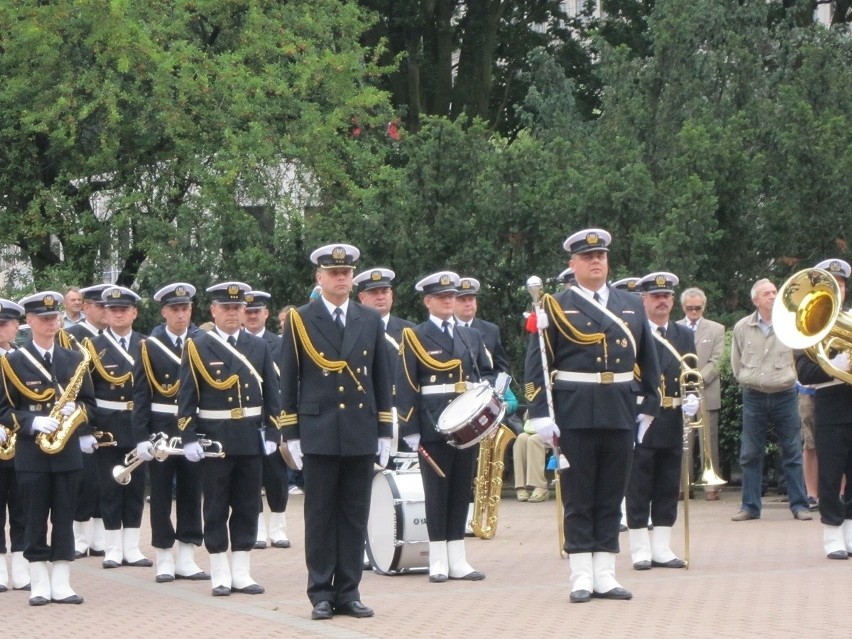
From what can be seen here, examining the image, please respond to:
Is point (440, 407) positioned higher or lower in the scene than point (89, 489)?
higher

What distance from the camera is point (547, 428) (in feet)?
34.1

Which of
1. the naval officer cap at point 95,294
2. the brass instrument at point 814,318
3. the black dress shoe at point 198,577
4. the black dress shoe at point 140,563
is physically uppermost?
the naval officer cap at point 95,294

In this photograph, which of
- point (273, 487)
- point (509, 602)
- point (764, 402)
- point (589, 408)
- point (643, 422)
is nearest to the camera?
point (589, 408)

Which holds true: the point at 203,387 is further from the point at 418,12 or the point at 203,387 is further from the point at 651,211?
the point at 418,12

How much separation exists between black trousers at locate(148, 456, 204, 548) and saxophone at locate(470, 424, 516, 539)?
2993 millimetres

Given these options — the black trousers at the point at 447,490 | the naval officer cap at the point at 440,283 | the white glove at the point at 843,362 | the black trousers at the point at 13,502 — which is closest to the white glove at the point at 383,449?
the black trousers at the point at 447,490

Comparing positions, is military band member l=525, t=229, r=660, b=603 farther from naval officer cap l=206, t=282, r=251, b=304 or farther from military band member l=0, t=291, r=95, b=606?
military band member l=0, t=291, r=95, b=606

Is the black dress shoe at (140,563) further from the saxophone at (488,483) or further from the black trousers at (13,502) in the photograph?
the saxophone at (488,483)

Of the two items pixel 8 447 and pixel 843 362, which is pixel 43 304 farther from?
pixel 843 362

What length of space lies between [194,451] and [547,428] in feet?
8.50

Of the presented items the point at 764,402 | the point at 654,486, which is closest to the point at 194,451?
the point at 654,486

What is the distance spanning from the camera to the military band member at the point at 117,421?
13.7 m

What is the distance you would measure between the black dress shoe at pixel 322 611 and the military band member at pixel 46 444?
2.08m

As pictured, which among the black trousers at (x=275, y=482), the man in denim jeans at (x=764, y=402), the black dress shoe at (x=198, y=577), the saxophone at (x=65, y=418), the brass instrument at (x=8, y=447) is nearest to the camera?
the saxophone at (x=65, y=418)
